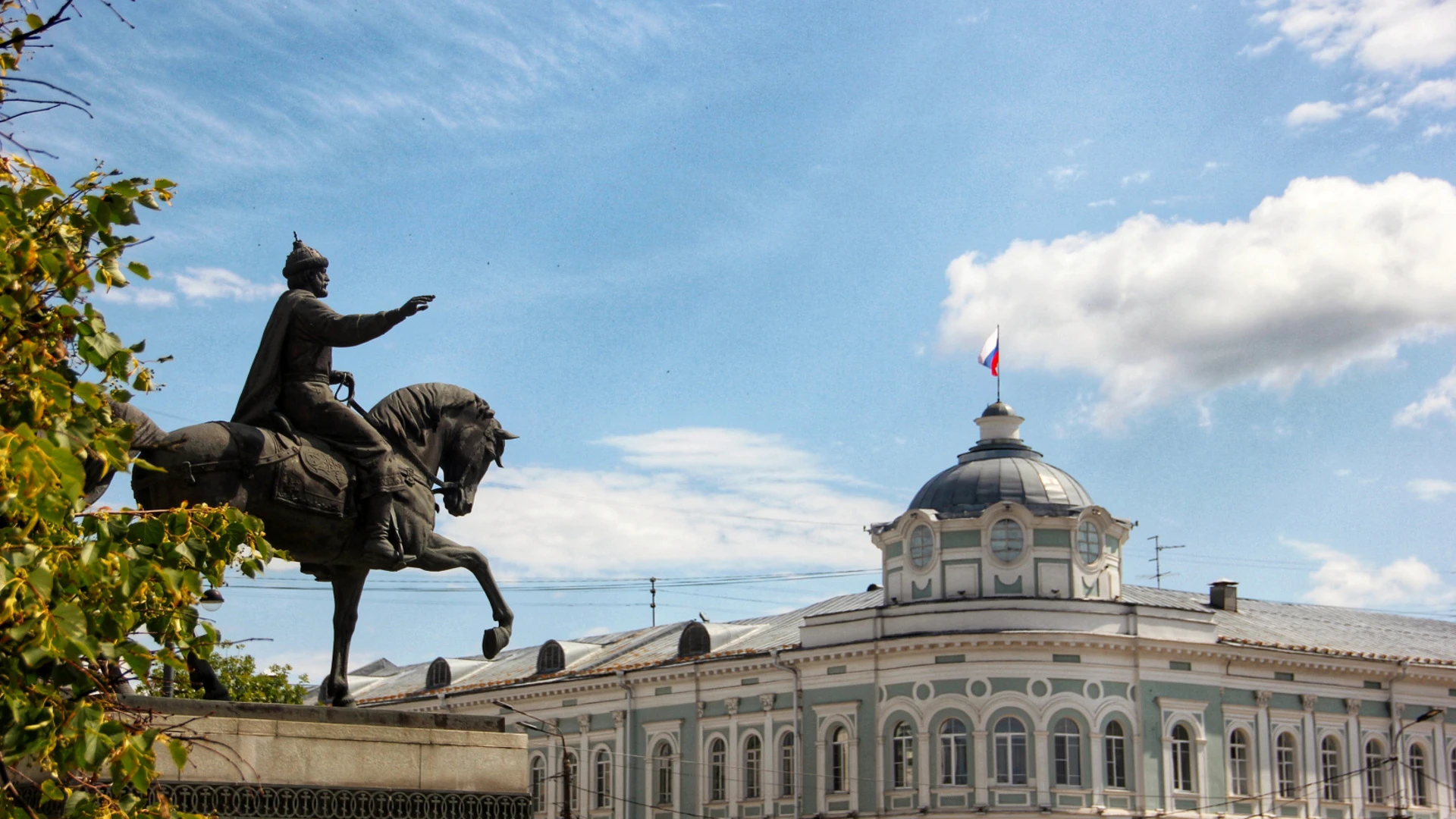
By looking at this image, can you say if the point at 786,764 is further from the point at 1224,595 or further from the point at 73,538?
the point at 73,538

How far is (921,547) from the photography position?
1757 inches

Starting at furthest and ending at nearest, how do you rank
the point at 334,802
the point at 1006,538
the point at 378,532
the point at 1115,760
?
the point at 1006,538 → the point at 1115,760 → the point at 378,532 → the point at 334,802

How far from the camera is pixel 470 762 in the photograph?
1109 cm

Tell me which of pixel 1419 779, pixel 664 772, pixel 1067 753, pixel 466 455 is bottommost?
pixel 1419 779

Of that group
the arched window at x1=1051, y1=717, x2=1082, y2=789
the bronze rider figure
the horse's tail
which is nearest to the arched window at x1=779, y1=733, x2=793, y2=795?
the arched window at x1=1051, y1=717, x2=1082, y2=789

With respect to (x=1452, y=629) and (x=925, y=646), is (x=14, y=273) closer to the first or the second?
(x=925, y=646)

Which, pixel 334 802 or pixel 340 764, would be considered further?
pixel 340 764

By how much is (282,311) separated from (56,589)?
551 centimetres

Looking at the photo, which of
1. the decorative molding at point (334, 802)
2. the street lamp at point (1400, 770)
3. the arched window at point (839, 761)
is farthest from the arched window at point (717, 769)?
the decorative molding at point (334, 802)

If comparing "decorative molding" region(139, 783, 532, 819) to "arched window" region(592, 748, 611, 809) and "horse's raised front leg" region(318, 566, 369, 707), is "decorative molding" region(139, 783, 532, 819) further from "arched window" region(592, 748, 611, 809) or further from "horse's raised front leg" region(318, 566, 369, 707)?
"arched window" region(592, 748, 611, 809)

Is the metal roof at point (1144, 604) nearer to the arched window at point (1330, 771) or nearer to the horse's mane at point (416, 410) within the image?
the arched window at point (1330, 771)

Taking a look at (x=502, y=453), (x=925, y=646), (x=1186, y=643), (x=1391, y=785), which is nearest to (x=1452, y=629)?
(x=1391, y=785)

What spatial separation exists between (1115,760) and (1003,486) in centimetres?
694

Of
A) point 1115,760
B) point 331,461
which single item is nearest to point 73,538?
point 331,461
